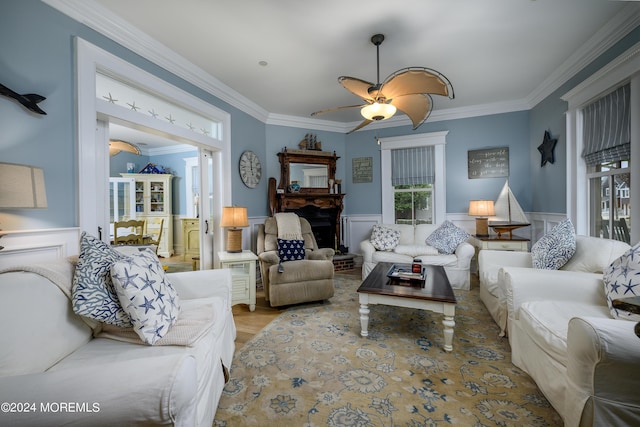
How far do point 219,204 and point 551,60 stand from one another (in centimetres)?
438

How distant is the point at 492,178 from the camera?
4.23 m

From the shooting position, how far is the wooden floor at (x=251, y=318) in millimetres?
2377

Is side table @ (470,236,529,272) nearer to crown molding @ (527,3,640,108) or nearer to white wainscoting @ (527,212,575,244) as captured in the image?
white wainscoting @ (527,212,575,244)

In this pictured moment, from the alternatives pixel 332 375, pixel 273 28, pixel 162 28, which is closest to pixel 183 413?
pixel 332 375

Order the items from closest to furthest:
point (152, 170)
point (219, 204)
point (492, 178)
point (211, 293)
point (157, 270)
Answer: point (157, 270) → point (211, 293) → point (219, 204) → point (492, 178) → point (152, 170)

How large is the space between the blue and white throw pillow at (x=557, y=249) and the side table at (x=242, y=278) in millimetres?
2751

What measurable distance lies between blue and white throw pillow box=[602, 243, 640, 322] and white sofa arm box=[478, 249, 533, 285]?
0.92 m

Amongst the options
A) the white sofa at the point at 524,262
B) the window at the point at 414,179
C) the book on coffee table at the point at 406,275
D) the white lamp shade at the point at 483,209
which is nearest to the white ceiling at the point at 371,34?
the window at the point at 414,179

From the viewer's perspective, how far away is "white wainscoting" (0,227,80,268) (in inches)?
64.9

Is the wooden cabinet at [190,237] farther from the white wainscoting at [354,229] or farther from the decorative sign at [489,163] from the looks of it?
the decorative sign at [489,163]

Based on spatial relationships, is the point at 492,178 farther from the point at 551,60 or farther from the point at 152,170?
the point at 152,170

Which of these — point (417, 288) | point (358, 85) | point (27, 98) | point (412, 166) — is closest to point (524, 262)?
point (417, 288)

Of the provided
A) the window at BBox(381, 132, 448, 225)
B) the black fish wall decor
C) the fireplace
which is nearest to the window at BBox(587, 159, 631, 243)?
the window at BBox(381, 132, 448, 225)

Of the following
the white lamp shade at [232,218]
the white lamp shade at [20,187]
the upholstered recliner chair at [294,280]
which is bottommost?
the upholstered recliner chair at [294,280]
